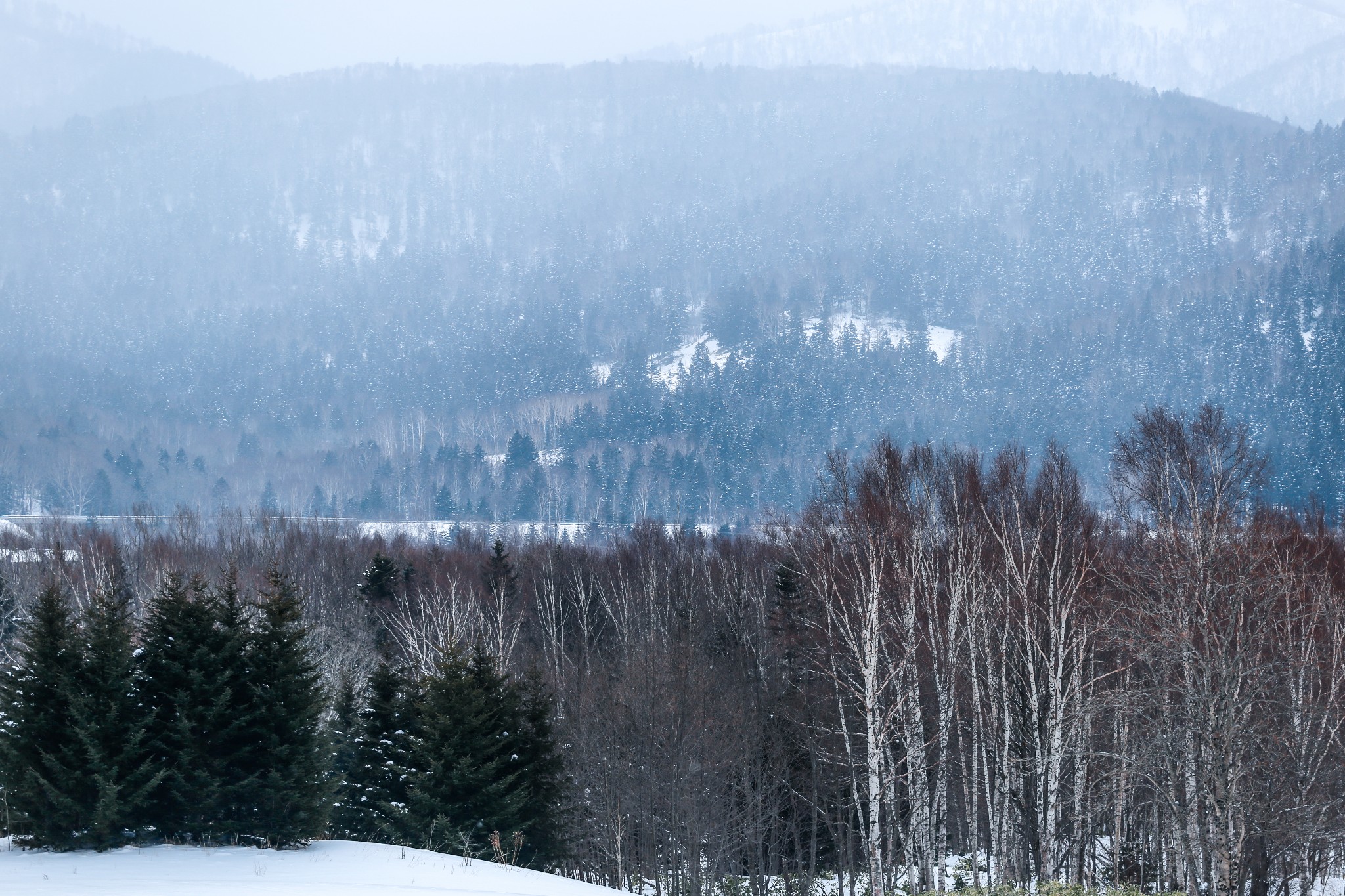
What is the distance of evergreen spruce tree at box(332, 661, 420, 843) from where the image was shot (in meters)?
27.6

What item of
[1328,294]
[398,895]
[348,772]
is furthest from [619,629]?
[1328,294]

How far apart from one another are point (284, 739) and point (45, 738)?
13.5ft

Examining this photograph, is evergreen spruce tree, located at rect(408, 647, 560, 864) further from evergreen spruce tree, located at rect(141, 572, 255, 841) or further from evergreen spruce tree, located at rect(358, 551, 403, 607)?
evergreen spruce tree, located at rect(358, 551, 403, 607)

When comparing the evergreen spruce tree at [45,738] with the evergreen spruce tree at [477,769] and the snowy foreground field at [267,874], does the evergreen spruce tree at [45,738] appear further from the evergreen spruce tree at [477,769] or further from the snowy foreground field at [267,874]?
the evergreen spruce tree at [477,769]

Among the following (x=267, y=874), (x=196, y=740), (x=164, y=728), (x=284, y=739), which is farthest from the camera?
(x=284, y=739)

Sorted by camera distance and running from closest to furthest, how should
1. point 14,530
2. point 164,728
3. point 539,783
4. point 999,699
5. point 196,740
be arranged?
point 164,728, point 196,740, point 539,783, point 999,699, point 14,530

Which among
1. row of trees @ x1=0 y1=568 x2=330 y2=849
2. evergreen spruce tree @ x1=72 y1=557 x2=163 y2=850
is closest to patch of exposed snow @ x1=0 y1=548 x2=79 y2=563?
row of trees @ x1=0 y1=568 x2=330 y2=849

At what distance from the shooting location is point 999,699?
99.3 ft

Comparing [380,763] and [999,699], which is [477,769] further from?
[999,699]

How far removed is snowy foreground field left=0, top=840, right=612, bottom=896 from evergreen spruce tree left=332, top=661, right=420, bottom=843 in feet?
25.2

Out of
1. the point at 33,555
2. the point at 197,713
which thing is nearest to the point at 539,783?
the point at 197,713

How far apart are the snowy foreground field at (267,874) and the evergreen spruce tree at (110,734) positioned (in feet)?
2.08

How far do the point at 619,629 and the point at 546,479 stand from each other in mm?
126967

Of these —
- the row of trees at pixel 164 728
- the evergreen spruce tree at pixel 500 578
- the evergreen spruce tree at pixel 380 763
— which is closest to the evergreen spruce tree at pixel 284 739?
the row of trees at pixel 164 728
